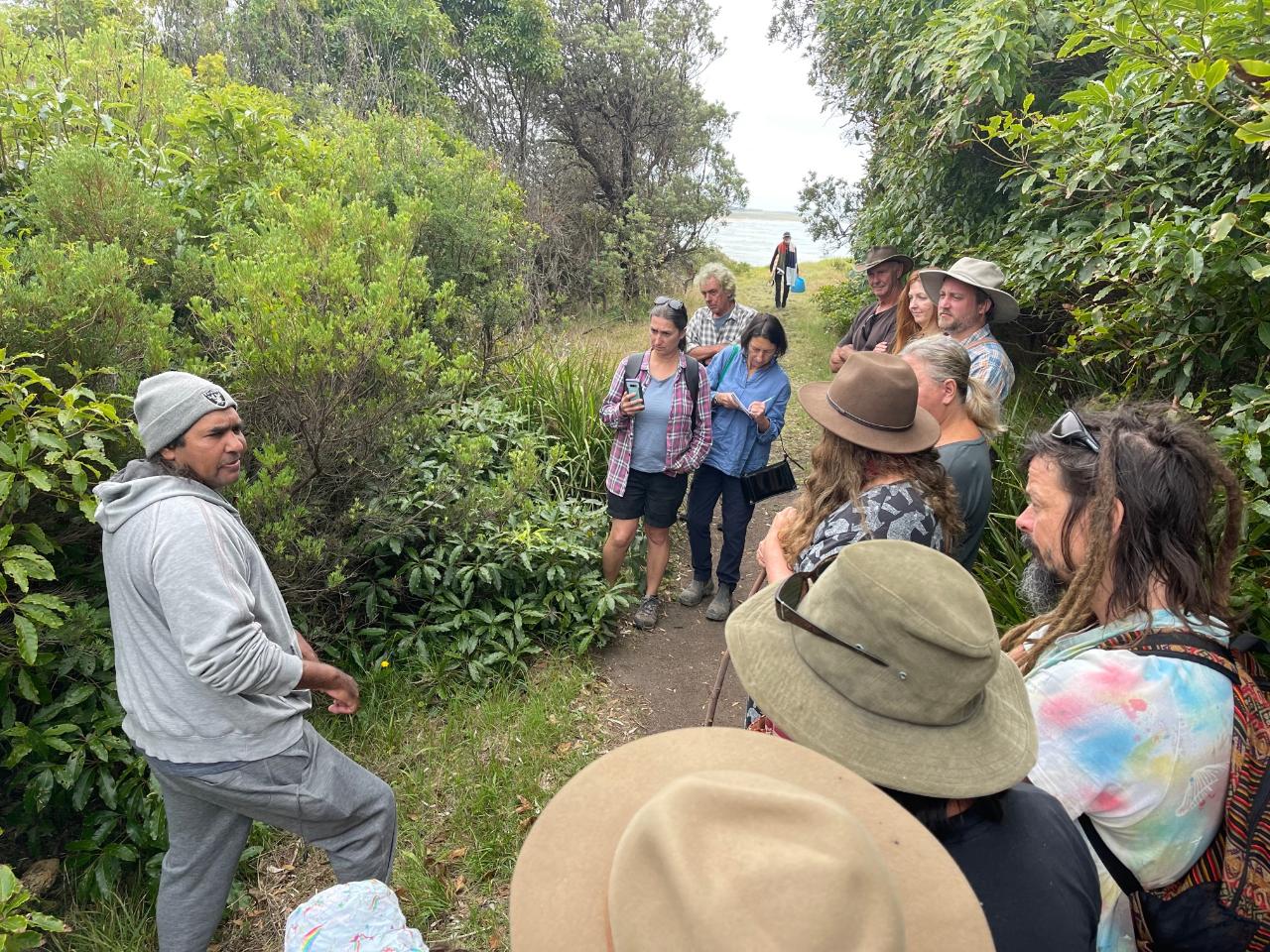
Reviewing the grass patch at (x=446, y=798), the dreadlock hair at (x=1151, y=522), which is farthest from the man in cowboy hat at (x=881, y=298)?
the dreadlock hair at (x=1151, y=522)

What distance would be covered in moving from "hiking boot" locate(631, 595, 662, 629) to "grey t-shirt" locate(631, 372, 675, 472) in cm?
95

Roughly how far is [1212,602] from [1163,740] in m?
0.42

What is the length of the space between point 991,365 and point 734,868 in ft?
11.8

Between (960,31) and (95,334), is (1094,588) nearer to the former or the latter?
(95,334)

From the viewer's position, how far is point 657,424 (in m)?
4.56

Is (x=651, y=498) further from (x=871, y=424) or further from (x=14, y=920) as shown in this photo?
(x=14, y=920)

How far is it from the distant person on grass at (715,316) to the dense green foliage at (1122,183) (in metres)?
2.02

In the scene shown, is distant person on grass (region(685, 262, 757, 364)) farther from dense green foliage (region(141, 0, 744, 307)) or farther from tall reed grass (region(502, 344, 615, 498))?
dense green foliage (region(141, 0, 744, 307))

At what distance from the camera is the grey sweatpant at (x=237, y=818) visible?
7.55 feet

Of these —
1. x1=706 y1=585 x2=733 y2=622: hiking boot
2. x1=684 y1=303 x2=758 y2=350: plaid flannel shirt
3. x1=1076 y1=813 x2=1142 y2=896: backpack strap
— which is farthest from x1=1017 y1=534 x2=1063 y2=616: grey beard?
x1=684 y1=303 x2=758 y2=350: plaid flannel shirt

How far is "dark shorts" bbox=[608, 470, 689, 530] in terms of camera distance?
15.5 feet

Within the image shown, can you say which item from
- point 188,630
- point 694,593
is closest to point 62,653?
point 188,630

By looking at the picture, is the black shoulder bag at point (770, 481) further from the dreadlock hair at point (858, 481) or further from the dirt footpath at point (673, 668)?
the dreadlock hair at point (858, 481)

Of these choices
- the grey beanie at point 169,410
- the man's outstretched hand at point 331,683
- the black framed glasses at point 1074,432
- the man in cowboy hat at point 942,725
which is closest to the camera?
the man in cowboy hat at point 942,725
